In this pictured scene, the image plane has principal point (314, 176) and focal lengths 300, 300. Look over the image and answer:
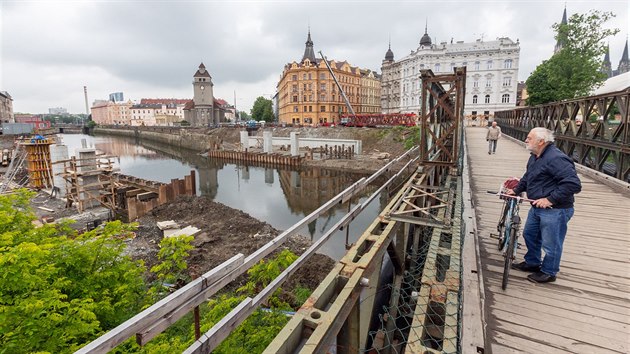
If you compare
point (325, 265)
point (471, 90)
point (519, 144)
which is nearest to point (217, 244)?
point (325, 265)

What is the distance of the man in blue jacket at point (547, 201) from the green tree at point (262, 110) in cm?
9186

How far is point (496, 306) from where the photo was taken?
12.0ft

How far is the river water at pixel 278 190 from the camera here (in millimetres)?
18766

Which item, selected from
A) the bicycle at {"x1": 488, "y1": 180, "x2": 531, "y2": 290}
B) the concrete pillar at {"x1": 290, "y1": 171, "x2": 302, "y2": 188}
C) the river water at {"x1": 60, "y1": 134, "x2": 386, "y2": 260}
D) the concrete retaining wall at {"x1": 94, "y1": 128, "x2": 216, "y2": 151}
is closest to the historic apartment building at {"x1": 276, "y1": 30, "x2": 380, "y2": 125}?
the concrete retaining wall at {"x1": 94, "y1": 128, "x2": 216, "y2": 151}

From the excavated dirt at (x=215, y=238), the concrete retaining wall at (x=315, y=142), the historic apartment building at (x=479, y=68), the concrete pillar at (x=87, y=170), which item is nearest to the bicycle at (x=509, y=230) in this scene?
the excavated dirt at (x=215, y=238)

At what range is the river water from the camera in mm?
18766

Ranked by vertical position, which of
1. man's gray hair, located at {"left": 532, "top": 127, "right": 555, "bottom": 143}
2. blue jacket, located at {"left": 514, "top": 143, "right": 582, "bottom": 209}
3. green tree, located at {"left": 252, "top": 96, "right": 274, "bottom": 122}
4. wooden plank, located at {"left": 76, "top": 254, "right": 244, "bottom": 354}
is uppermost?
green tree, located at {"left": 252, "top": 96, "right": 274, "bottom": 122}

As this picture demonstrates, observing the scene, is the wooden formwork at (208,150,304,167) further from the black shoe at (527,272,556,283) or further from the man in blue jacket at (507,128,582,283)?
the black shoe at (527,272,556,283)

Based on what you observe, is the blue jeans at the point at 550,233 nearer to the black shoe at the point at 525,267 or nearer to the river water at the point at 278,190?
the black shoe at the point at 525,267

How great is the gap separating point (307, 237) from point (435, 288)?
39.1 ft

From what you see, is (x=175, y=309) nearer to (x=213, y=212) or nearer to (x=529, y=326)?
(x=529, y=326)

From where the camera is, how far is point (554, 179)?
394 centimetres

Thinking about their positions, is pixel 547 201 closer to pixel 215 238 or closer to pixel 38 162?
pixel 215 238

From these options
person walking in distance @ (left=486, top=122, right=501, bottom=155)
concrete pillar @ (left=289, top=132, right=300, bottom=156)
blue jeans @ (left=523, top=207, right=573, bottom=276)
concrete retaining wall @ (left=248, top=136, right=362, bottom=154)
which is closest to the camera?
blue jeans @ (left=523, top=207, right=573, bottom=276)
